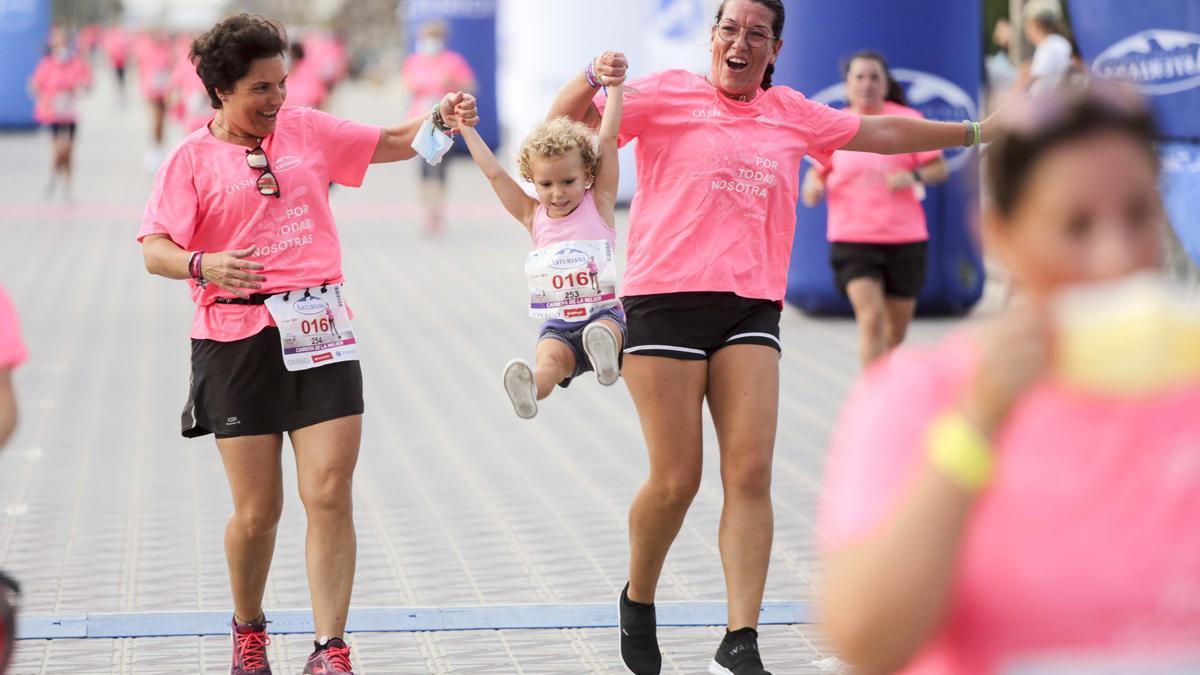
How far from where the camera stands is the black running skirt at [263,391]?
4625 mm

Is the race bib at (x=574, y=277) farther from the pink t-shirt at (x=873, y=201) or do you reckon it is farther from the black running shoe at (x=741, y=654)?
the pink t-shirt at (x=873, y=201)

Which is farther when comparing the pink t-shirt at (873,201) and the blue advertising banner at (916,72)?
the blue advertising banner at (916,72)

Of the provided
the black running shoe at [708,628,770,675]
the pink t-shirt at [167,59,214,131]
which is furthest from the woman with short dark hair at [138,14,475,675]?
the pink t-shirt at [167,59,214,131]

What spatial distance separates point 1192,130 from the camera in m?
8.74

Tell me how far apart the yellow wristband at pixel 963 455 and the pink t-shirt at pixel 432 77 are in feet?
53.8

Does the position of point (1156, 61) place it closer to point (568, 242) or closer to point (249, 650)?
point (568, 242)

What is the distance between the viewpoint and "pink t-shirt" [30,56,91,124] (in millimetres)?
20172

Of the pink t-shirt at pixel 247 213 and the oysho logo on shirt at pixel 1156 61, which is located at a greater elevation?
the oysho logo on shirt at pixel 1156 61

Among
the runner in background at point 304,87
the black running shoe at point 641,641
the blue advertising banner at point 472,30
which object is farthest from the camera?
the blue advertising banner at point 472,30

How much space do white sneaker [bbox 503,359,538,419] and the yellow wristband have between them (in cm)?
312

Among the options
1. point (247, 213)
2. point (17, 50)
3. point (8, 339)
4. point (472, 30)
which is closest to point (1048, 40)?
point (247, 213)

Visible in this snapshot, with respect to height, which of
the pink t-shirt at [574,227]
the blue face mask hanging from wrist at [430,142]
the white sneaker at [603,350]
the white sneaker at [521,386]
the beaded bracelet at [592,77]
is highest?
the beaded bracelet at [592,77]

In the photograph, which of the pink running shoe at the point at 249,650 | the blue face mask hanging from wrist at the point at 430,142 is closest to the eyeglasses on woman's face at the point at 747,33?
the blue face mask hanging from wrist at the point at 430,142

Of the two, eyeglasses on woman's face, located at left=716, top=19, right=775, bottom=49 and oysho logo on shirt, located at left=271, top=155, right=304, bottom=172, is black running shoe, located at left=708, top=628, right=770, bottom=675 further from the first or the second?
oysho logo on shirt, located at left=271, top=155, right=304, bottom=172
